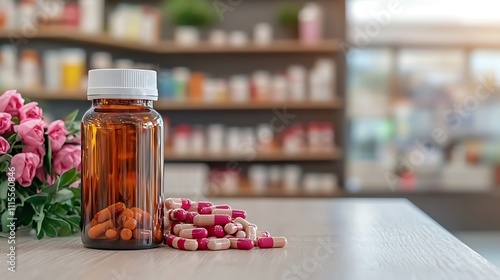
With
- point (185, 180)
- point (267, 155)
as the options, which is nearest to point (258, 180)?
point (267, 155)

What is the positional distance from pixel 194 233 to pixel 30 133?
0.35 m

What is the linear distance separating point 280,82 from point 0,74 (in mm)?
1732

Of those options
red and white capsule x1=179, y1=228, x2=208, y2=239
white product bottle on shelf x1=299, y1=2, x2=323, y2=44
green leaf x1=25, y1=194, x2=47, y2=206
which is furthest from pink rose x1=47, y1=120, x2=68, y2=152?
white product bottle on shelf x1=299, y1=2, x2=323, y2=44

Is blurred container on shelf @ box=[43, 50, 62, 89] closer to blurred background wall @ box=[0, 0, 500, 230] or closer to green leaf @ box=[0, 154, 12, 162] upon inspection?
blurred background wall @ box=[0, 0, 500, 230]

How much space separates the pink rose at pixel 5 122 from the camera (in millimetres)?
1319

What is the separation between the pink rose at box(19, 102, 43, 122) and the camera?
1.38 metres

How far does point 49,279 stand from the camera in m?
0.94

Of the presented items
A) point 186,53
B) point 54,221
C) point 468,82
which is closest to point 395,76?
point 468,82

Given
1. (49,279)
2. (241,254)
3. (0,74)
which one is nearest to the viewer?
(49,279)

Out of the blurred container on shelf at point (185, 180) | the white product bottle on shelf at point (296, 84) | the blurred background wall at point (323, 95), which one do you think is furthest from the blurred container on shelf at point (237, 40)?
the blurred container on shelf at point (185, 180)

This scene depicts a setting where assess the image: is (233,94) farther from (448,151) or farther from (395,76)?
(448,151)

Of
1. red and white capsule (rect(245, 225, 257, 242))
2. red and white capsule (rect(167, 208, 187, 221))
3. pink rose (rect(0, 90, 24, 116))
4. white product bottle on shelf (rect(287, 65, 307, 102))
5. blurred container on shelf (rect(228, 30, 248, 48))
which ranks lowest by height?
red and white capsule (rect(245, 225, 257, 242))

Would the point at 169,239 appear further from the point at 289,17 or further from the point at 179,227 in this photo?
Answer: the point at 289,17

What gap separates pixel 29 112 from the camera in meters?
1.39
